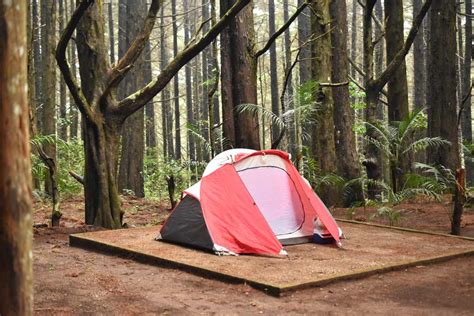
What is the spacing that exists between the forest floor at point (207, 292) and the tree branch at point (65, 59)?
2910mm

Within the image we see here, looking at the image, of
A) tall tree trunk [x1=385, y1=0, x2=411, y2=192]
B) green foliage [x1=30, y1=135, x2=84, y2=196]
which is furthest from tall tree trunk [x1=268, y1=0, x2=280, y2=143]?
tall tree trunk [x1=385, y1=0, x2=411, y2=192]

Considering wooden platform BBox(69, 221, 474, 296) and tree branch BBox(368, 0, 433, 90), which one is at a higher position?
tree branch BBox(368, 0, 433, 90)

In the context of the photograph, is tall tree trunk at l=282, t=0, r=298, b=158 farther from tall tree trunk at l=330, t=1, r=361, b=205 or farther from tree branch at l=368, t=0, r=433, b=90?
→ tree branch at l=368, t=0, r=433, b=90

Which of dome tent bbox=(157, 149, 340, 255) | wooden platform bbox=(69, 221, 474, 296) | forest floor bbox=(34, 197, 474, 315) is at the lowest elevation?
forest floor bbox=(34, 197, 474, 315)

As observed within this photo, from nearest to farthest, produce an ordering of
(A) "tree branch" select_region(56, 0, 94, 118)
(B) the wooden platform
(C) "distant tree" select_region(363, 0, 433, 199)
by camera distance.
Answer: (B) the wooden platform
(A) "tree branch" select_region(56, 0, 94, 118)
(C) "distant tree" select_region(363, 0, 433, 199)

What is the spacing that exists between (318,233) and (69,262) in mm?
3591

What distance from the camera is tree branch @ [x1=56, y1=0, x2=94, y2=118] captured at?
8750 millimetres

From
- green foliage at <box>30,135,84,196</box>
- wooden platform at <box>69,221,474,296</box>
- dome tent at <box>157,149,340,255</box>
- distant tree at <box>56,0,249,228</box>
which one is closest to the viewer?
wooden platform at <box>69,221,474,296</box>

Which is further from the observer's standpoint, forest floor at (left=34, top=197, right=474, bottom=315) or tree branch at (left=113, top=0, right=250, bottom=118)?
tree branch at (left=113, top=0, right=250, bottom=118)

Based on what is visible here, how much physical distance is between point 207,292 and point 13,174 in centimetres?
318

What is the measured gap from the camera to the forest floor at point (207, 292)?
5.17 m

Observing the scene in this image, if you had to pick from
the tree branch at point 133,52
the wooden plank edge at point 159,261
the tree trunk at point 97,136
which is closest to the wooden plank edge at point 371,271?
the wooden plank edge at point 159,261

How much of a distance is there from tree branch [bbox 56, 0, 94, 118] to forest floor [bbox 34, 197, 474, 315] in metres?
2.91

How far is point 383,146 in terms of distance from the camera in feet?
34.8
